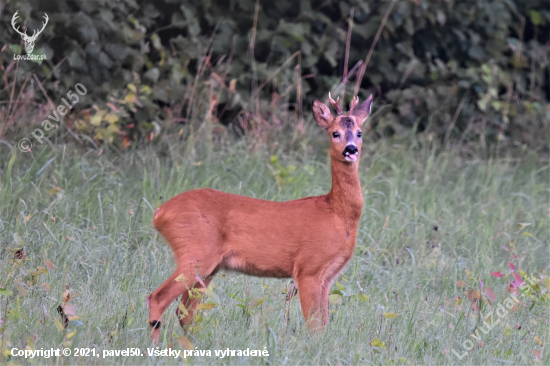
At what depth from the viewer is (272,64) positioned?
7.30 m

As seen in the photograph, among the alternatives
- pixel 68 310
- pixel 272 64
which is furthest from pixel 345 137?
pixel 272 64

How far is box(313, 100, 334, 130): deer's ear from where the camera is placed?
12.6ft

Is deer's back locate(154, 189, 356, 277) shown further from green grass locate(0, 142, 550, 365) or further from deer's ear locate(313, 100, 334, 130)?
deer's ear locate(313, 100, 334, 130)

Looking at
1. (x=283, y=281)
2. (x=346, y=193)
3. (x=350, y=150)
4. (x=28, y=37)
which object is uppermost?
(x=28, y=37)

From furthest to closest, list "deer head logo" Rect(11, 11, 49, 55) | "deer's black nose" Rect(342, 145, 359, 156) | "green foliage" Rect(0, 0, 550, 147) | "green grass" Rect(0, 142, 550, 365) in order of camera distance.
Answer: "green foliage" Rect(0, 0, 550, 147) < "deer head logo" Rect(11, 11, 49, 55) < "deer's black nose" Rect(342, 145, 359, 156) < "green grass" Rect(0, 142, 550, 365)

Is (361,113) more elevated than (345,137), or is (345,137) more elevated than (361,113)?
(361,113)

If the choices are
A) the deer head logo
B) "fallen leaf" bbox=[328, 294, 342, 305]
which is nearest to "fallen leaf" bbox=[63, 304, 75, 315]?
"fallen leaf" bbox=[328, 294, 342, 305]

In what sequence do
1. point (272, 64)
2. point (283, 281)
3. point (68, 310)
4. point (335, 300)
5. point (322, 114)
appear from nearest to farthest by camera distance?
point (68, 310)
point (335, 300)
point (322, 114)
point (283, 281)
point (272, 64)

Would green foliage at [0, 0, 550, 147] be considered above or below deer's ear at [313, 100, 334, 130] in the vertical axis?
above

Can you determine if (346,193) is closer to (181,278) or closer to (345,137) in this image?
(345,137)

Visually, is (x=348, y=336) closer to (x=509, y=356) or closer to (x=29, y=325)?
(x=509, y=356)

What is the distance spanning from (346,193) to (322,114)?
443mm

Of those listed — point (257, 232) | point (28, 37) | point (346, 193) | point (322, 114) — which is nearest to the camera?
point (257, 232)

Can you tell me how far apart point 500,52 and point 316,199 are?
5091mm
